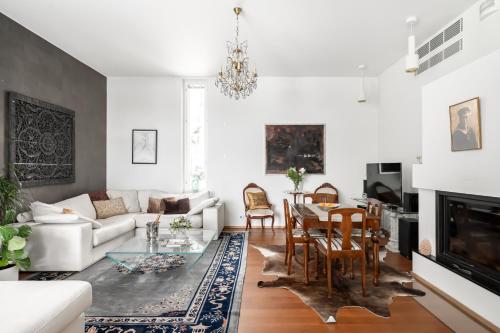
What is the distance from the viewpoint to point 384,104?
564 cm

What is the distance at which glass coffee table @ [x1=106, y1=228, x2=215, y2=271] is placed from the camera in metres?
3.00

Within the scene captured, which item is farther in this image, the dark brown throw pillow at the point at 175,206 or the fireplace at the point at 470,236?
the dark brown throw pillow at the point at 175,206

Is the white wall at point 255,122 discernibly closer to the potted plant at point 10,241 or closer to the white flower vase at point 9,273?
the potted plant at point 10,241

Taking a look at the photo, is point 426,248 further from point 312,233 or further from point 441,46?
point 441,46

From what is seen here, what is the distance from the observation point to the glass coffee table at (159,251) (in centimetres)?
300

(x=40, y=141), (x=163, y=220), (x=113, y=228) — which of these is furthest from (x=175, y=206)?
(x=40, y=141)

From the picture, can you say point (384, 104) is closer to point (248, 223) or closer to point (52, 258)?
point (248, 223)

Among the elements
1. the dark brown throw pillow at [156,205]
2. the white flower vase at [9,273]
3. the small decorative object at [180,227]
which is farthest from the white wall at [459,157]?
the white flower vase at [9,273]

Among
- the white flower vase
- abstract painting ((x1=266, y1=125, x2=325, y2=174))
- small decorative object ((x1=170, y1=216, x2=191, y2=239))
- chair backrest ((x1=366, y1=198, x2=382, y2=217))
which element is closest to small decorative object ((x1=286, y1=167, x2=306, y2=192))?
abstract painting ((x1=266, y1=125, x2=325, y2=174))

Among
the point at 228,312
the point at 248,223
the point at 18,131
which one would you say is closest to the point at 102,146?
the point at 18,131

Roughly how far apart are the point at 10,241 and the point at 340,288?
3.41 meters

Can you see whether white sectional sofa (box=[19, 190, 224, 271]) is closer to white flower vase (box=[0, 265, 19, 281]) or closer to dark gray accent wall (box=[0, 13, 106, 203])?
white flower vase (box=[0, 265, 19, 281])

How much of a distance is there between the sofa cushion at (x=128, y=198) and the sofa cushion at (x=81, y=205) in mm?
558

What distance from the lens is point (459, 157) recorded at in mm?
2672
